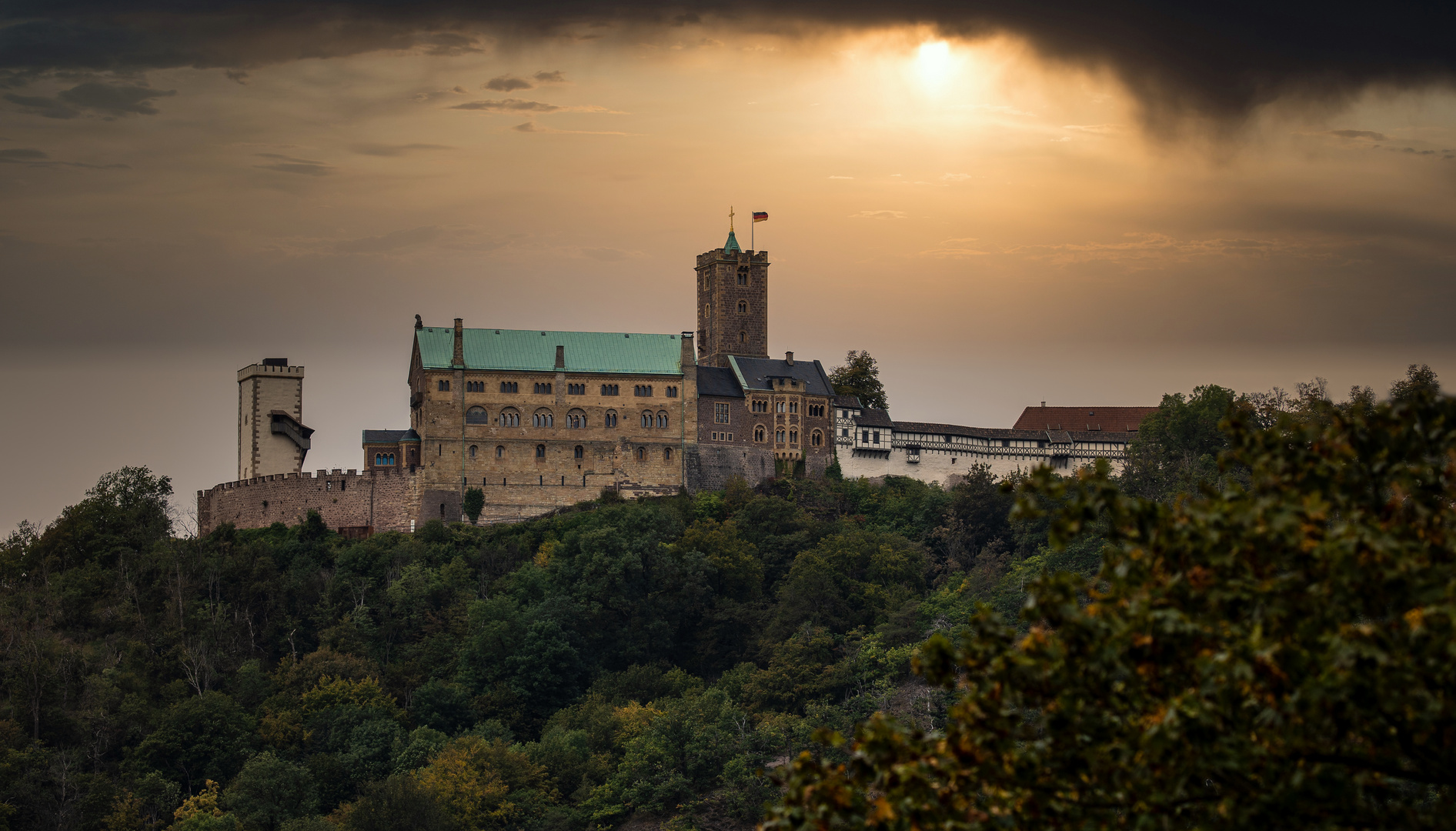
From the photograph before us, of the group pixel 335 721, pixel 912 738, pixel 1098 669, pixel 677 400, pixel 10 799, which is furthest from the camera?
pixel 677 400

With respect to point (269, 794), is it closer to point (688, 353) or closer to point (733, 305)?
point (688, 353)

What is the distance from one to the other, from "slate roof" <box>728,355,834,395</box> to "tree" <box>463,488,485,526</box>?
55.5 feet

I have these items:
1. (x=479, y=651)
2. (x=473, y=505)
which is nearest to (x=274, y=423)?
(x=473, y=505)

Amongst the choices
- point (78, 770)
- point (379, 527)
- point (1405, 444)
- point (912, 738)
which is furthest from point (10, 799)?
point (1405, 444)

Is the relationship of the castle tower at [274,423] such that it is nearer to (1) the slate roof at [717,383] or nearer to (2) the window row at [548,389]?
(2) the window row at [548,389]

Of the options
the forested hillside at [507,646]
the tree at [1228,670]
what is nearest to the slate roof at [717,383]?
the forested hillside at [507,646]

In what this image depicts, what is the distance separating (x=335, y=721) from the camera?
246ft

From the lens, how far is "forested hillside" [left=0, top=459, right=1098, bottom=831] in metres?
69.4

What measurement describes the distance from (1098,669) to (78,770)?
207ft

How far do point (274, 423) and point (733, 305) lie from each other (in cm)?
2977

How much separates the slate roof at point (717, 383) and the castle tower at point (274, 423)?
71.6 feet

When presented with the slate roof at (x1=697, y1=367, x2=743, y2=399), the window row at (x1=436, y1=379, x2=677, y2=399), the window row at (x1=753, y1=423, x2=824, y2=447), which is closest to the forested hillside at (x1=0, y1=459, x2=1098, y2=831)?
the window row at (x1=753, y1=423, x2=824, y2=447)

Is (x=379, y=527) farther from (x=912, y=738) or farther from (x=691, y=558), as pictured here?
(x=912, y=738)

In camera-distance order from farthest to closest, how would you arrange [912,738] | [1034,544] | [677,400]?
[677,400]
[1034,544]
[912,738]
